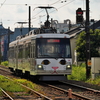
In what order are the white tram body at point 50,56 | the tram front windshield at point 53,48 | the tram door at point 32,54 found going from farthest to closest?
the tram door at point 32,54 < the tram front windshield at point 53,48 < the white tram body at point 50,56

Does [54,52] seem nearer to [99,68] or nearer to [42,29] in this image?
[42,29]

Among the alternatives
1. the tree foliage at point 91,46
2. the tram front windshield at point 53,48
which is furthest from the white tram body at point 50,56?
the tree foliage at point 91,46

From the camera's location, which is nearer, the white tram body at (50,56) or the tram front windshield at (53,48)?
the white tram body at (50,56)

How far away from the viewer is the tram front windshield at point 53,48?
2212cm

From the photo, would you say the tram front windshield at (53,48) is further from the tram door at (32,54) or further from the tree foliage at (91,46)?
the tree foliage at (91,46)

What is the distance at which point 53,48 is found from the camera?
73.5 feet

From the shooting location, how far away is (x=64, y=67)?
73.2 ft

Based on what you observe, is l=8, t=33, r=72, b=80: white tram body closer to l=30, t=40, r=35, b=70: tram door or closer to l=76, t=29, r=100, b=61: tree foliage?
l=30, t=40, r=35, b=70: tram door

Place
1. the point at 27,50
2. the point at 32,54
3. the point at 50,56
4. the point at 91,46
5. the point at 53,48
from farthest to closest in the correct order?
the point at 91,46, the point at 27,50, the point at 32,54, the point at 53,48, the point at 50,56

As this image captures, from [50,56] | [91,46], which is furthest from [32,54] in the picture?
[91,46]

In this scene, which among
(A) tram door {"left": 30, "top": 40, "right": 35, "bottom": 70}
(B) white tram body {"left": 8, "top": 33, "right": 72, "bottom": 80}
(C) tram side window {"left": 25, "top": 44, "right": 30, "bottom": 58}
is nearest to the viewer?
(B) white tram body {"left": 8, "top": 33, "right": 72, "bottom": 80}

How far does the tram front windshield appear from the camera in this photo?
2212cm

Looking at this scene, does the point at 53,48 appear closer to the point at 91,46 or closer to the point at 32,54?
the point at 32,54

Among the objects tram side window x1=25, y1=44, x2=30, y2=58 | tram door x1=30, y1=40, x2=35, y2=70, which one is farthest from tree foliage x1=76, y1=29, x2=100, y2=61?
tram door x1=30, y1=40, x2=35, y2=70
